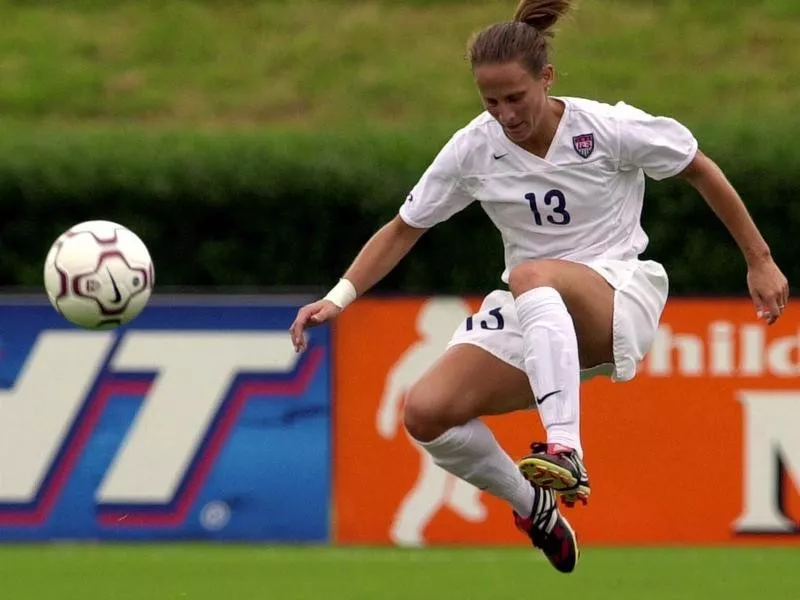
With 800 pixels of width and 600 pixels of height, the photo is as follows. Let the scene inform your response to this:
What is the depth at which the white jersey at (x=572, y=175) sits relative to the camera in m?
6.61

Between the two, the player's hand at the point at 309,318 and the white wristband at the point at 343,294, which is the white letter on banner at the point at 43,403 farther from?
the player's hand at the point at 309,318

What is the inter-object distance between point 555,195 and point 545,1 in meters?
0.68

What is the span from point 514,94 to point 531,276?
615 mm

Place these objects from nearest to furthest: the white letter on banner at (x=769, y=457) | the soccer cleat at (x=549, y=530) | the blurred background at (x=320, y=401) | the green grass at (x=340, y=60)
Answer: the soccer cleat at (x=549, y=530) → the blurred background at (x=320, y=401) → the white letter on banner at (x=769, y=457) → the green grass at (x=340, y=60)

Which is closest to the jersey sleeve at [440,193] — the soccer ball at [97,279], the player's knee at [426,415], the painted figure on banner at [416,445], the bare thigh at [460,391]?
the bare thigh at [460,391]

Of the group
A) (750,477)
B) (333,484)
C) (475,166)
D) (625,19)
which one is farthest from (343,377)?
(625,19)

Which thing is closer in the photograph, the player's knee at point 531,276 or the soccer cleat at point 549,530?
the player's knee at point 531,276

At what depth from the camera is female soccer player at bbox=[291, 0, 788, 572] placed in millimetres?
6371

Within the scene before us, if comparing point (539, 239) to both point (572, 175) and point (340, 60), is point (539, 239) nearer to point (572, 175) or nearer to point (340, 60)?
point (572, 175)

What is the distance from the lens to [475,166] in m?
6.74

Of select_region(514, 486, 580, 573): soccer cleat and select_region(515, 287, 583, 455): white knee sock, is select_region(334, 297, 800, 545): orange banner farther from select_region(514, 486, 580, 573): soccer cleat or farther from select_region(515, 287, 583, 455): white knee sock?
select_region(515, 287, 583, 455): white knee sock

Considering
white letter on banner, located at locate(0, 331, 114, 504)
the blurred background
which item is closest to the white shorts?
the blurred background

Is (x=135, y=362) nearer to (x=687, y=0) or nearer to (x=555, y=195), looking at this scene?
(x=555, y=195)

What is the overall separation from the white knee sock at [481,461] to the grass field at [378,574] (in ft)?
2.73
